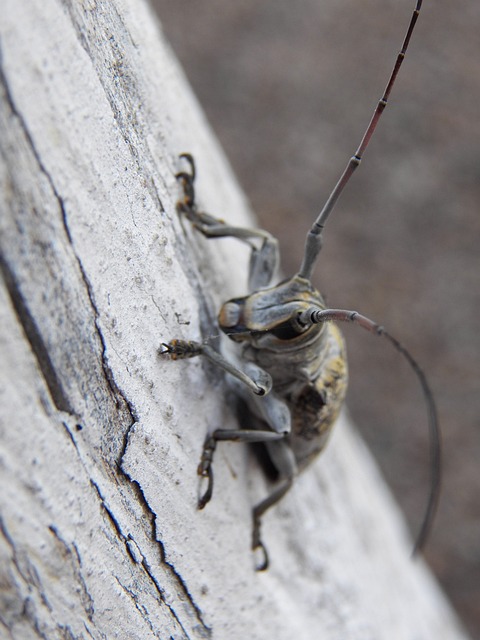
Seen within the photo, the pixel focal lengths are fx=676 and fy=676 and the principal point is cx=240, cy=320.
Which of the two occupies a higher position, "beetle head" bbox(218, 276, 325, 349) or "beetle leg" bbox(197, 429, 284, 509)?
"beetle head" bbox(218, 276, 325, 349)

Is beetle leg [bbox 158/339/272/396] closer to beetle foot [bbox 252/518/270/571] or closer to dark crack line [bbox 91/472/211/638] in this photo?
dark crack line [bbox 91/472/211/638]

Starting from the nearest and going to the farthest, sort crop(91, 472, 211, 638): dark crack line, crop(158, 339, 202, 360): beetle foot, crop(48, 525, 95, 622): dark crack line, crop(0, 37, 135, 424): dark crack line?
crop(0, 37, 135, 424): dark crack line → crop(48, 525, 95, 622): dark crack line → crop(91, 472, 211, 638): dark crack line → crop(158, 339, 202, 360): beetle foot

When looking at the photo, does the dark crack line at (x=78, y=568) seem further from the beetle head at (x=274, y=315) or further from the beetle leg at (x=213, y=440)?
the beetle head at (x=274, y=315)

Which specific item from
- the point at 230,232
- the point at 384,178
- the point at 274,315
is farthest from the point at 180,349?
the point at 384,178

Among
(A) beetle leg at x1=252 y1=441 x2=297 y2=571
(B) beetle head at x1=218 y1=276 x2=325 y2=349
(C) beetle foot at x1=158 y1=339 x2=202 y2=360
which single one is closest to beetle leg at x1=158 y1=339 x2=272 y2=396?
(C) beetle foot at x1=158 y1=339 x2=202 y2=360

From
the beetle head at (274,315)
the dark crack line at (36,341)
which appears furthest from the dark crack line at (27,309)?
the beetle head at (274,315)

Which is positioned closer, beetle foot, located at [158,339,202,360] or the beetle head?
beetle foot, located at [158,339,202,360]
